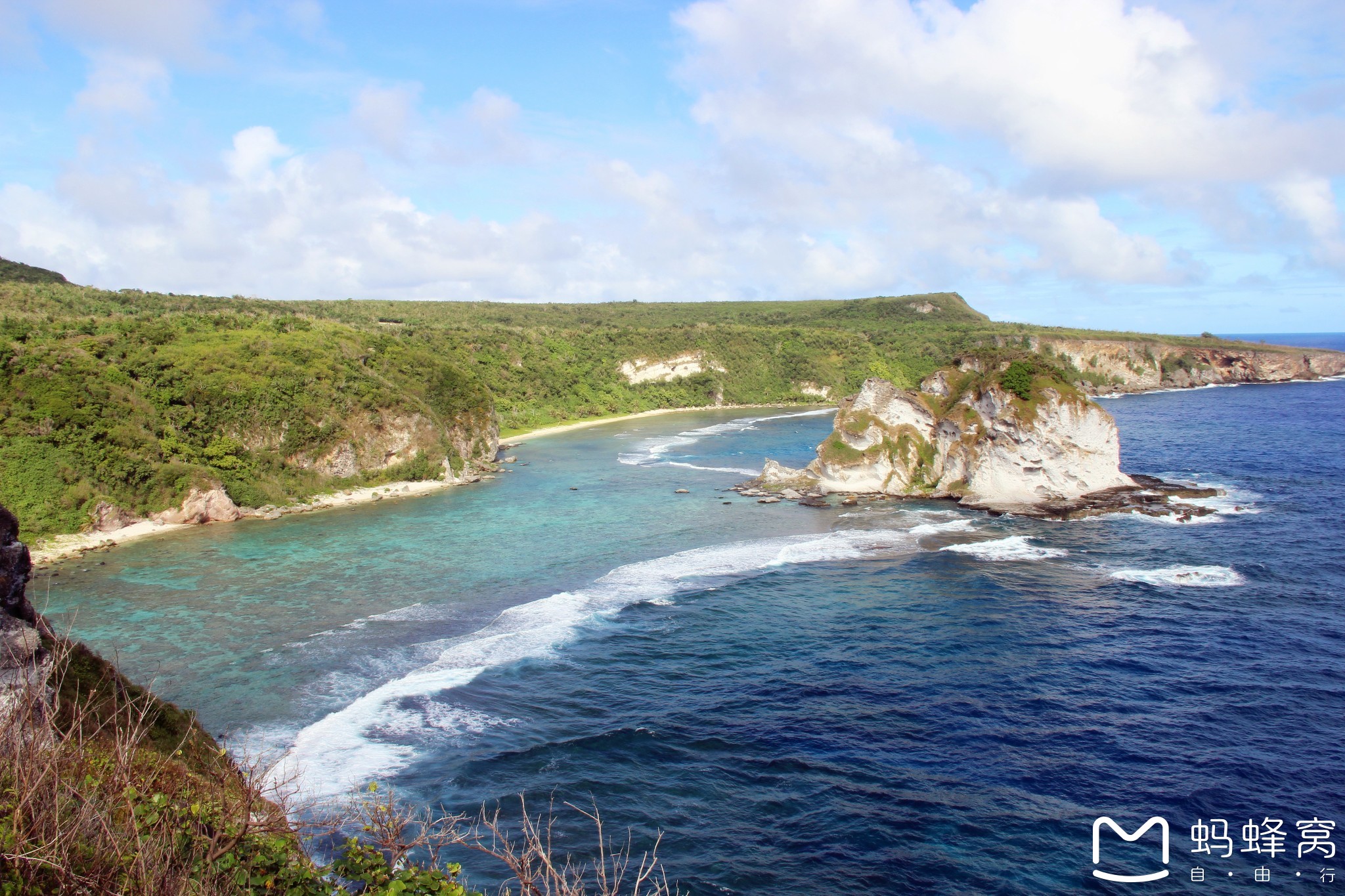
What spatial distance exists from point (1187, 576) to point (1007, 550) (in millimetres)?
8414

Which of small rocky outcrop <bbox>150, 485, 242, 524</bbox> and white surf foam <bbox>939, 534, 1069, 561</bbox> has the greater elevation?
small rocky outcrop <bbox>150, 485, 242, 524</bbox>

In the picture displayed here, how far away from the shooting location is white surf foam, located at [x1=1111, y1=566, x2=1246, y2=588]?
3575 centimetres

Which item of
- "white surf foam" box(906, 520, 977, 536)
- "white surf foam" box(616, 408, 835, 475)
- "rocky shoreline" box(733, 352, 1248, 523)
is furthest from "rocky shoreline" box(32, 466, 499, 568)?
"white surf foam" box(906, 520, 977, 536)

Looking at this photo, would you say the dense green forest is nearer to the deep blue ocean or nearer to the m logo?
the deep blue ocean

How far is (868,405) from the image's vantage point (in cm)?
5925

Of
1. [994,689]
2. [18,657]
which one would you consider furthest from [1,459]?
[994,689]

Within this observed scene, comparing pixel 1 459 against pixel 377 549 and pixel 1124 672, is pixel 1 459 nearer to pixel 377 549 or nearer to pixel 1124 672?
pixel 377 549

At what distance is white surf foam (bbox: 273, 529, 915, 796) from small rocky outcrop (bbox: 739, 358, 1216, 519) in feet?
37.5

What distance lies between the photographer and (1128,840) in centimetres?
1822

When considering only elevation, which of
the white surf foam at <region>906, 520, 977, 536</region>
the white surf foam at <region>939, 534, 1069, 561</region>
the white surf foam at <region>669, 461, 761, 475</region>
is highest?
the white surf foam at <region>669, 461, 761, 475</region>

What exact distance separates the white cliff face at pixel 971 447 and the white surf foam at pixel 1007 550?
27.4 feet

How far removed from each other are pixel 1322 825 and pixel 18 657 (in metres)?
28.4

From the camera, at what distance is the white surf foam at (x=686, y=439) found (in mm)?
79688

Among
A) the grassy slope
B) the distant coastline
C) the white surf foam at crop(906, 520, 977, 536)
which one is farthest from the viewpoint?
the distant coastline
